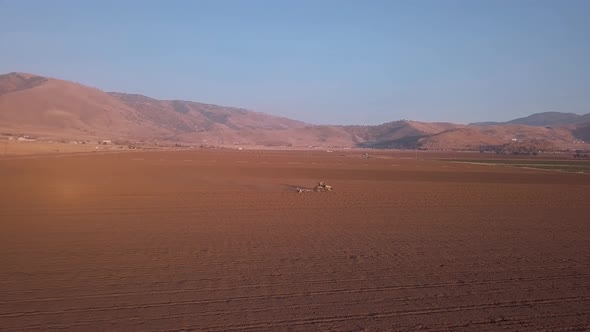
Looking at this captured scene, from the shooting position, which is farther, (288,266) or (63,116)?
(63,116)

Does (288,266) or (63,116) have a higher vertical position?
(63,116)

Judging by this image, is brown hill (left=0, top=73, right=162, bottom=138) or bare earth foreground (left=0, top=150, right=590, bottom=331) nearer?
bare earth foreground (left=0, top=150, right=590, bottom=331)

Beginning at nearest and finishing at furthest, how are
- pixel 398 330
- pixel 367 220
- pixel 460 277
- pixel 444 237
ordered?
pixel 398 330 → pixel 460 277 → pixel 444 237 → pixel 367 220

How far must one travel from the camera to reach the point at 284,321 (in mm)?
6668

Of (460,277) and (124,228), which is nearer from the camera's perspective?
(460,277)

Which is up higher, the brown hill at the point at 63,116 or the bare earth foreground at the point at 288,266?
the brown hill at the point at 63,116

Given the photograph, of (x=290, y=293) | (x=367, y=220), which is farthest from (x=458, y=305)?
(x=367, y=220)

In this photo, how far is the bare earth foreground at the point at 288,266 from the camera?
6824mm

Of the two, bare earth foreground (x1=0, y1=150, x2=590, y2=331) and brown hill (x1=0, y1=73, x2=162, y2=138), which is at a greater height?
brown hill (x1=0, y1=73, x2=162, y2=138)

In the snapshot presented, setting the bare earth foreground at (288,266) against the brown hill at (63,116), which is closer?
the bare earth foreground at (288,266)

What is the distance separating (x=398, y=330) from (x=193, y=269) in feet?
13.9

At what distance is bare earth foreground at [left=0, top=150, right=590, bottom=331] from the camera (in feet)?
22.4

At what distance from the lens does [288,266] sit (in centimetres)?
965

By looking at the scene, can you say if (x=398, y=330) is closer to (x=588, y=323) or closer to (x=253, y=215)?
(x=588, y=323)
